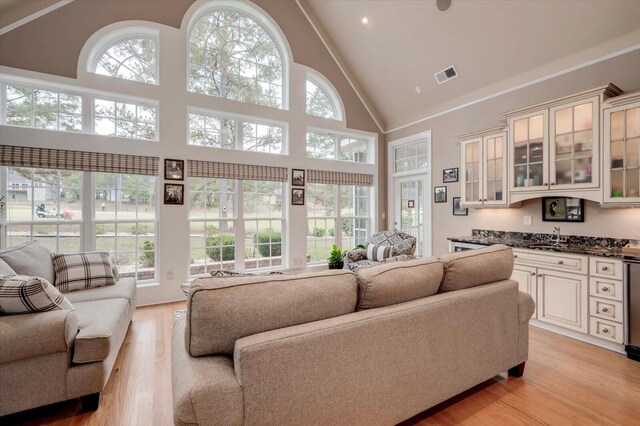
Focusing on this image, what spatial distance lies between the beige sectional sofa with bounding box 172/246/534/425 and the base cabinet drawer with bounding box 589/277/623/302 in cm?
151

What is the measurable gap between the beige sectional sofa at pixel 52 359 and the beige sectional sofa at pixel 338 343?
0.76m

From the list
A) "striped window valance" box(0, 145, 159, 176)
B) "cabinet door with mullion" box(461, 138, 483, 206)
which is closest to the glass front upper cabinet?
"cabinet door with mullion" box(461, 138, 483, 206)

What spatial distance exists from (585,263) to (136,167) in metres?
5.33

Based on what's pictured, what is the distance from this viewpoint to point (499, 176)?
395cm

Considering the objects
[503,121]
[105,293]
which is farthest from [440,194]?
[105,293]

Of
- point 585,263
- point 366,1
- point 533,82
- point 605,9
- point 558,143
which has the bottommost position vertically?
point 585,263

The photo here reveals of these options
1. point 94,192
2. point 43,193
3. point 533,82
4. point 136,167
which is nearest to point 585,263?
point 533,82

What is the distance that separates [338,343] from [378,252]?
316cm

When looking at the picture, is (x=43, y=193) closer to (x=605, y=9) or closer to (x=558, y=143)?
(x=558, y=143)

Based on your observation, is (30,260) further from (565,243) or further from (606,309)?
(565,243)

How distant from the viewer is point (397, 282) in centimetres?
164

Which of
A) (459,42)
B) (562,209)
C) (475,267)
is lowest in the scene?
(475,267)

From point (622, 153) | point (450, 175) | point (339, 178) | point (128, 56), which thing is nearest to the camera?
point (622, 153)

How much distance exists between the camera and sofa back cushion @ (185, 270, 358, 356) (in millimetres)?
1197
